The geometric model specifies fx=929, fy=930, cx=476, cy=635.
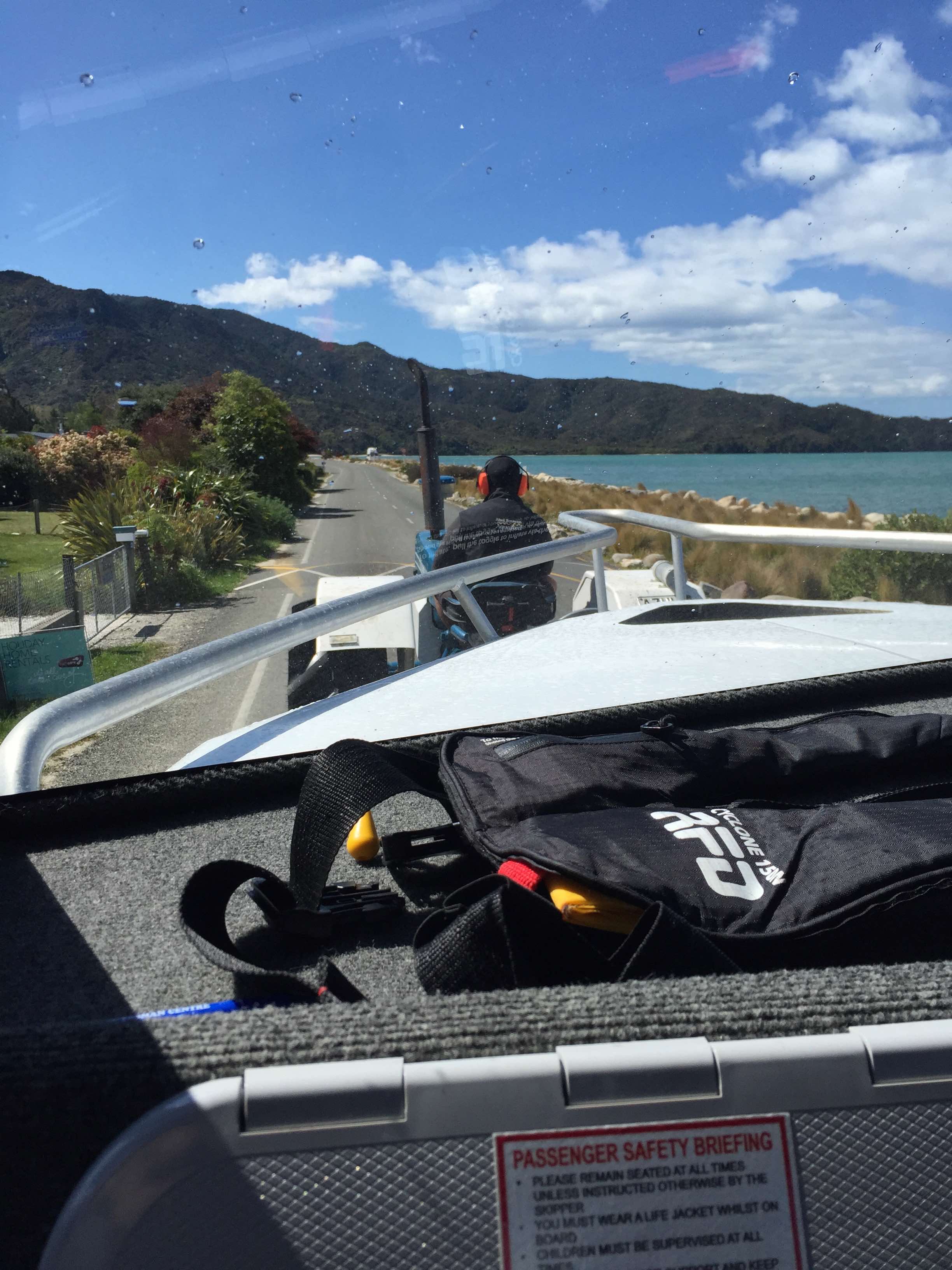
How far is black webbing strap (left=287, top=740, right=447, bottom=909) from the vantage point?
1224mm

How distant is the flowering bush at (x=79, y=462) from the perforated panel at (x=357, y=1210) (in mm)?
945

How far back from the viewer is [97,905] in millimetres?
1300

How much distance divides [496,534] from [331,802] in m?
1.39

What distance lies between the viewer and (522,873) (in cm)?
111

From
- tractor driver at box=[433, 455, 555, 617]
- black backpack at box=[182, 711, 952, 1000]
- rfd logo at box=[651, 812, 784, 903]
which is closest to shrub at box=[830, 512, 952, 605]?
tractor driver at box=[433, 455, 555, 617]

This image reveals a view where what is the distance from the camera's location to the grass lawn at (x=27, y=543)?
1.16 metres

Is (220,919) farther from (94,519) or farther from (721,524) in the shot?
(721,524)

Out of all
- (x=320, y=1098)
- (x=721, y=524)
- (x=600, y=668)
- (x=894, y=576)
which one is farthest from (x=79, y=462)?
(x=894, y=576)

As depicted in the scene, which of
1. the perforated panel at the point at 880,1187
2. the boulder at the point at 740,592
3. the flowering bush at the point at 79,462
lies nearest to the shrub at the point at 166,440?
the flowering bush at the point at 79,462

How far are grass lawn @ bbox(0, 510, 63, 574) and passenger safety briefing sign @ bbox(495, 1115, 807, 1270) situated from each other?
34.6 inches

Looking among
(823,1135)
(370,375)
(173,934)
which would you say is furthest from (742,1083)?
(370,375)

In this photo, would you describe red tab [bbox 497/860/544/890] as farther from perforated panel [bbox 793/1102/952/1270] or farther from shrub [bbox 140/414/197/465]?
shrub [bbox 140/414/197/465]

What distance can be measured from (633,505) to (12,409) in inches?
89.7

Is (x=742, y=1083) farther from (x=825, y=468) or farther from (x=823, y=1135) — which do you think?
(x=825, y=468)
